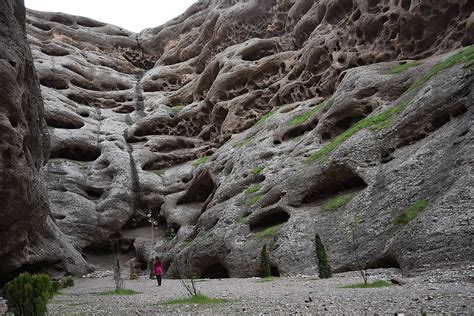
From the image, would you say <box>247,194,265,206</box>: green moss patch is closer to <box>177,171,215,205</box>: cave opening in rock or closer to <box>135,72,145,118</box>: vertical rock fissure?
<box>177,171,215,205</box>: cave opening in rock

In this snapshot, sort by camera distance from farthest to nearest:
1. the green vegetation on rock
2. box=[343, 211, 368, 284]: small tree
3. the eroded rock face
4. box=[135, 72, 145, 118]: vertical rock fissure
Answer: box=[135, 72, 145, 118]: vertical rock fissure < the green vegetation on rock < the eroded rock face < box=[343, 211, 368, 284]: small tree

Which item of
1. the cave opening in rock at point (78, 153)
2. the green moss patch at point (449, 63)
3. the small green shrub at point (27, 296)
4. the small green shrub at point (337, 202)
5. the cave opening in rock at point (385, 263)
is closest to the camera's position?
the small green shrub at point (27, 296)

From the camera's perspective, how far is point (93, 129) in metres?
43.4

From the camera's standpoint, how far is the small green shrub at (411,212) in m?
13.2

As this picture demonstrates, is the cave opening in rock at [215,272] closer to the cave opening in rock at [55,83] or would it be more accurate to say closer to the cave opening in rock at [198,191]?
the cave opening in rock at [198,191]

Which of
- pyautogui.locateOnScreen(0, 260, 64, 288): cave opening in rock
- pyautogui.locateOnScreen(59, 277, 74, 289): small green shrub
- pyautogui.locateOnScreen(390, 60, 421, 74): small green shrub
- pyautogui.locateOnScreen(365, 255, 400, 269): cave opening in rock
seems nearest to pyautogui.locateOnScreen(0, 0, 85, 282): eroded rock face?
pyautogui.locateOnScreen(0, 260, 64, 288): cave opening in rock

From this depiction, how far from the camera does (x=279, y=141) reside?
27.5 m

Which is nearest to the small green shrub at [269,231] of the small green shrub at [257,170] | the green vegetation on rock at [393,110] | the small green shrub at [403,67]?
the green vegetation on rock at [393,110]

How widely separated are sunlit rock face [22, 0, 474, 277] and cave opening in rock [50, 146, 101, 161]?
0.17 meters

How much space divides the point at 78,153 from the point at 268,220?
2681 cm

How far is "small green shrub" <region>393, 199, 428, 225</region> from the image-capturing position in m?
13.2

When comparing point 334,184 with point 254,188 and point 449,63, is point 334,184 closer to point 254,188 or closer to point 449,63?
point 254,188

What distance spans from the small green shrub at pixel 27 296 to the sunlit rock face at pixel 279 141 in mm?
4348

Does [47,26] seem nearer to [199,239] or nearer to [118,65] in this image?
[118,65]
